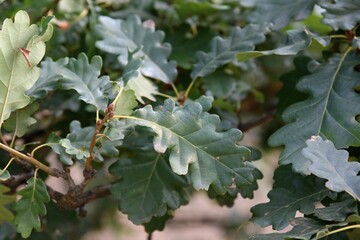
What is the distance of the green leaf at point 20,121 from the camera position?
3.57 feet

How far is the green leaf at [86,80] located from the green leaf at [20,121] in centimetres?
8

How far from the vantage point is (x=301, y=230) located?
875 millimetres

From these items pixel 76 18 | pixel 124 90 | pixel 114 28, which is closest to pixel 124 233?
pixel 76 18

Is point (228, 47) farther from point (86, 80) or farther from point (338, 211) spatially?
point (338, 211)

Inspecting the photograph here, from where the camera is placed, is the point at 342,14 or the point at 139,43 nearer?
the point at 342,14

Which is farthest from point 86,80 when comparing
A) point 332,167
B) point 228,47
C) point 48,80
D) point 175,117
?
point 332,167

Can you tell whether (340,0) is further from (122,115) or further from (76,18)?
(76,18)

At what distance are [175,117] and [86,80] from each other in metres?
0.18

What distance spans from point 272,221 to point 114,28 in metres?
0.53

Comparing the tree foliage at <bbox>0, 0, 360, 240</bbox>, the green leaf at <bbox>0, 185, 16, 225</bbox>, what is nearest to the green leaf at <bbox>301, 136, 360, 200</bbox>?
the tree foliage at <bbox>0, 0, 360, 240</bbox>

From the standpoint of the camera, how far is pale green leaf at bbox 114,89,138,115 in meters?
1.00

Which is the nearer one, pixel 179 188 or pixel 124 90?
pixel 124 90

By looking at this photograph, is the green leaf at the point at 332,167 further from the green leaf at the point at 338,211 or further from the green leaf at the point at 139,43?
the green leaf at the point at 139,43

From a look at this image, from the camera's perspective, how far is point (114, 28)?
127 cm
